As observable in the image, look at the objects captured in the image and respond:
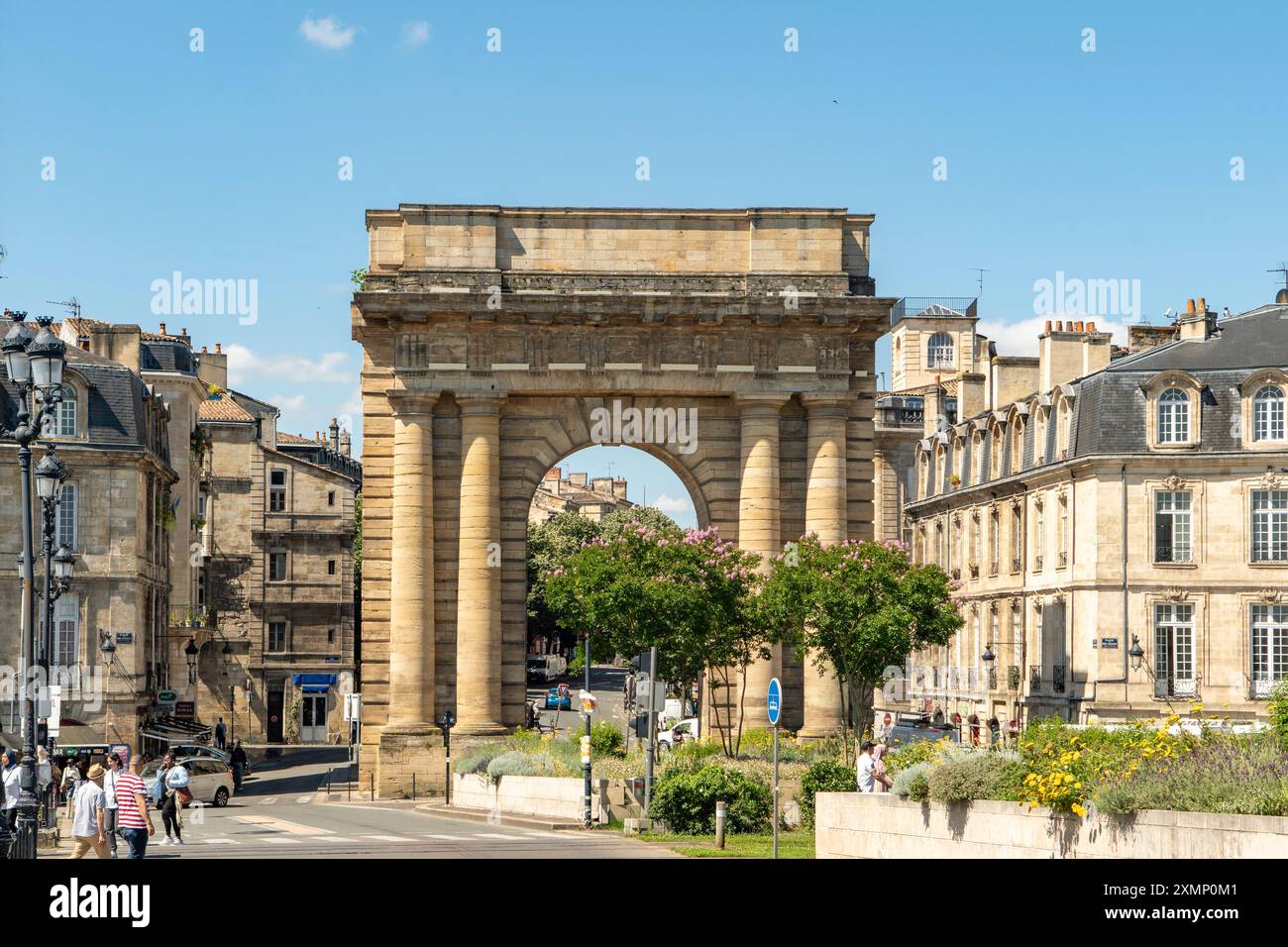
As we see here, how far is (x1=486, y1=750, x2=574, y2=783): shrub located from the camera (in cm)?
4078

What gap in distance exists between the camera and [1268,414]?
50.8 metres

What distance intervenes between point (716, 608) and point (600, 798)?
26.1 ft

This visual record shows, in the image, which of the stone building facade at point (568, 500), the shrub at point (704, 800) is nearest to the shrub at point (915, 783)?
the shrub at point (704, 800)

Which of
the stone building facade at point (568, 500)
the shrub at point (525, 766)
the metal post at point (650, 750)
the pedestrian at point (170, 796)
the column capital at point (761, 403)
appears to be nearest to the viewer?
the pedestrian at point (170, 796)

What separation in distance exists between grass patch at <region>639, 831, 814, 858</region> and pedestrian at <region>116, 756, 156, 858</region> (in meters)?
8.36

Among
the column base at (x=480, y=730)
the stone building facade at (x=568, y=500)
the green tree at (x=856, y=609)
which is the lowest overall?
the column base at (x=480, y=730)

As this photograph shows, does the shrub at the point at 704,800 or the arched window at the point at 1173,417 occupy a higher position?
the arched window at the point at 1173,417

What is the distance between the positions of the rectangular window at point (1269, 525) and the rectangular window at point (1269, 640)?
141cm

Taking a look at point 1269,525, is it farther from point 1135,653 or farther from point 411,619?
point 411,619

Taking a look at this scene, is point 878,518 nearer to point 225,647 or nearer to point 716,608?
point 225,647

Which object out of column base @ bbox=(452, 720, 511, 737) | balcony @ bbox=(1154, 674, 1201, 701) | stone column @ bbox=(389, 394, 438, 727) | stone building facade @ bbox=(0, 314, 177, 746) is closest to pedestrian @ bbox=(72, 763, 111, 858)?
column base @ bbox=(452, 720, 511, 737)

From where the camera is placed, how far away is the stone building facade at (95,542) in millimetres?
55062

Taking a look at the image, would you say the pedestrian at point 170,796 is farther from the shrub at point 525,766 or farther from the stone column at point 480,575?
the stone column at point 480,575

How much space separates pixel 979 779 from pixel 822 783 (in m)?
10.8
